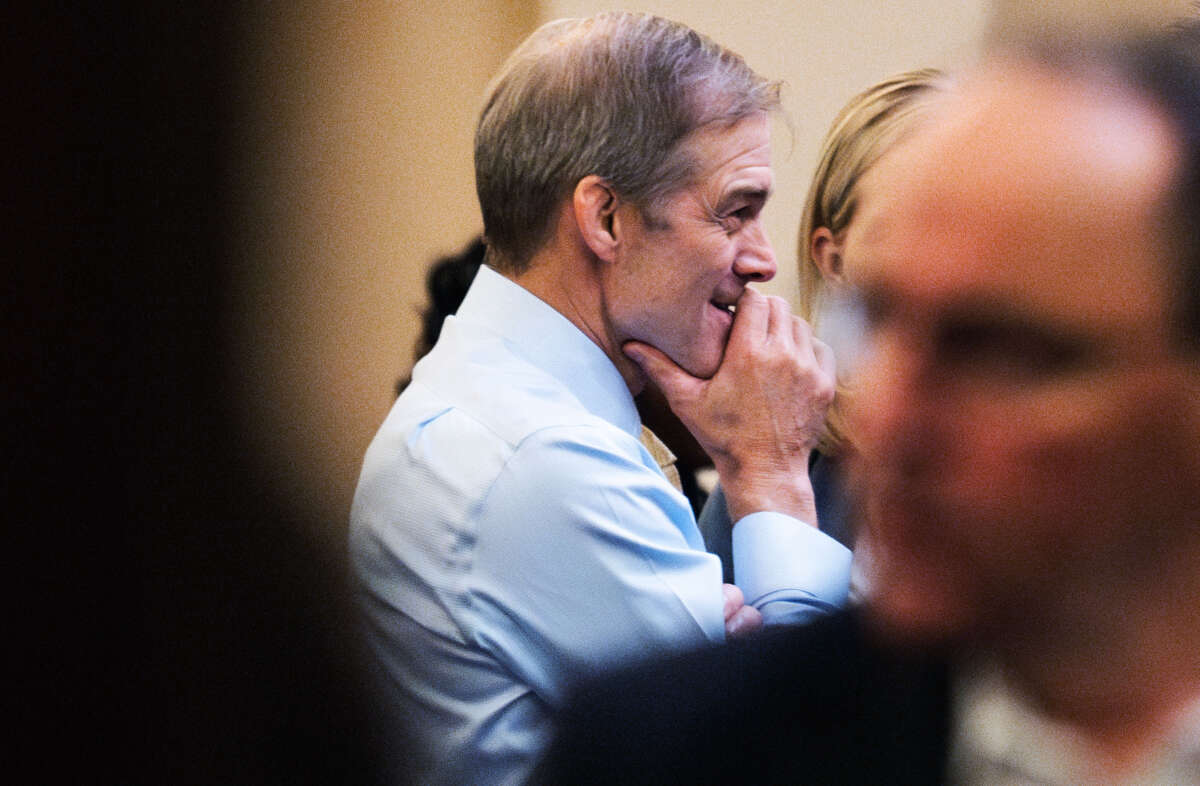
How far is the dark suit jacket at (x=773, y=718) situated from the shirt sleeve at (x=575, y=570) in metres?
0.21

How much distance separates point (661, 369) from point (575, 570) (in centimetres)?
19

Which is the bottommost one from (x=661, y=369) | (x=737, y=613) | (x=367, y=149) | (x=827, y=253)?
(x=737, y=613)

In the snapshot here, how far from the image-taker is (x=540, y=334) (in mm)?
785

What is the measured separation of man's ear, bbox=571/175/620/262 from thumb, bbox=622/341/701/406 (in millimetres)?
75

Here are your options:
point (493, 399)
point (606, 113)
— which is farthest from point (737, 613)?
point (606, 113)

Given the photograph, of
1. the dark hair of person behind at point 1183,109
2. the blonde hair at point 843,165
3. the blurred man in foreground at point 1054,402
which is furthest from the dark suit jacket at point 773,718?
the blonde hair at point 843,165

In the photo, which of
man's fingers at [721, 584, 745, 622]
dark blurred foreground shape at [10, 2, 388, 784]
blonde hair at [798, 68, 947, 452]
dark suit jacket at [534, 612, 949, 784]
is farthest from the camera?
man's fingers at [721, 584, 745, 622]

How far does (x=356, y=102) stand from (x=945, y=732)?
32 centimetres

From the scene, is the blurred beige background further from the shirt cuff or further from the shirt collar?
the shirt cuff

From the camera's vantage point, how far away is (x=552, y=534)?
0.71 meters

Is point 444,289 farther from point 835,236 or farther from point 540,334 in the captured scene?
point 835,236

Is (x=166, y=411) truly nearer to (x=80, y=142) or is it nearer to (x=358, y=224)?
(x=80, y=142)

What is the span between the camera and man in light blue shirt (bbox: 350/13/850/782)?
2.30 ft

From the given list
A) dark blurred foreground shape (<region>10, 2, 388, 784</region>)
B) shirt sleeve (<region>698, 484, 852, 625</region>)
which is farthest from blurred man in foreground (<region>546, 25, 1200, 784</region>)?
shirt sleeve (<region>698, 484, 852, 625</region>)
